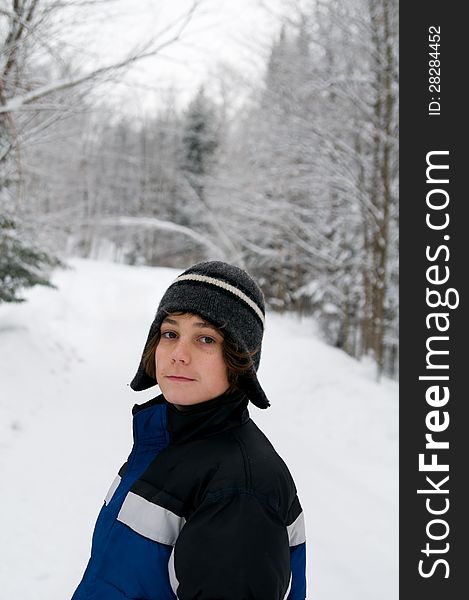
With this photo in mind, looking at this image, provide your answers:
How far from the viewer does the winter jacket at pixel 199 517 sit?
1.01 m

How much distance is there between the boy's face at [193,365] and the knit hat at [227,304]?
0.04 metres

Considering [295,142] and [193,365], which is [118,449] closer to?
[193,365]

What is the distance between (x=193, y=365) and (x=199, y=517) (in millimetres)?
407

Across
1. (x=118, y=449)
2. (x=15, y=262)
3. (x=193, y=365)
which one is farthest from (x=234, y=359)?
(x=15, y=262)

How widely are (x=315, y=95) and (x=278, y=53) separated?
1.02m

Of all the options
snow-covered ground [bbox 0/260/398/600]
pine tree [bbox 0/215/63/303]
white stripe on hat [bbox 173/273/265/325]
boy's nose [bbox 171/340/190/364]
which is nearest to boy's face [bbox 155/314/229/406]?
boy's nose [bbox 171/340/190/364]

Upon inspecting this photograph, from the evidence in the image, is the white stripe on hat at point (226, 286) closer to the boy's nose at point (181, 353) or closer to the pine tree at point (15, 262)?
the boy's nose at point (181, 353)

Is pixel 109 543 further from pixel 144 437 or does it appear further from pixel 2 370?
pixel 2 370

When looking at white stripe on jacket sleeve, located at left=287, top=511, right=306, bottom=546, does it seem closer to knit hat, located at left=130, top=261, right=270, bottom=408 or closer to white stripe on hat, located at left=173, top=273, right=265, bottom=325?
knit hat, located at left=130, top=261, right=270, bottom=408

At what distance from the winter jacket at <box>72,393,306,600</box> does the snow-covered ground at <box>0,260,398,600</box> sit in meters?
2.11

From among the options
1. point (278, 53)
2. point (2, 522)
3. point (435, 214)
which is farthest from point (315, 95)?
point (2, 522)

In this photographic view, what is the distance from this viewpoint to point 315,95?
908cm

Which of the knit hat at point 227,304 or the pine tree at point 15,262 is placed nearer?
the knit hat at point 227,304

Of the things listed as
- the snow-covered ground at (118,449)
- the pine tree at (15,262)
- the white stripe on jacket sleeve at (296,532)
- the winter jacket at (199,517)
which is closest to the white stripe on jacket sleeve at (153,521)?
the winter jacket at (199,517)
